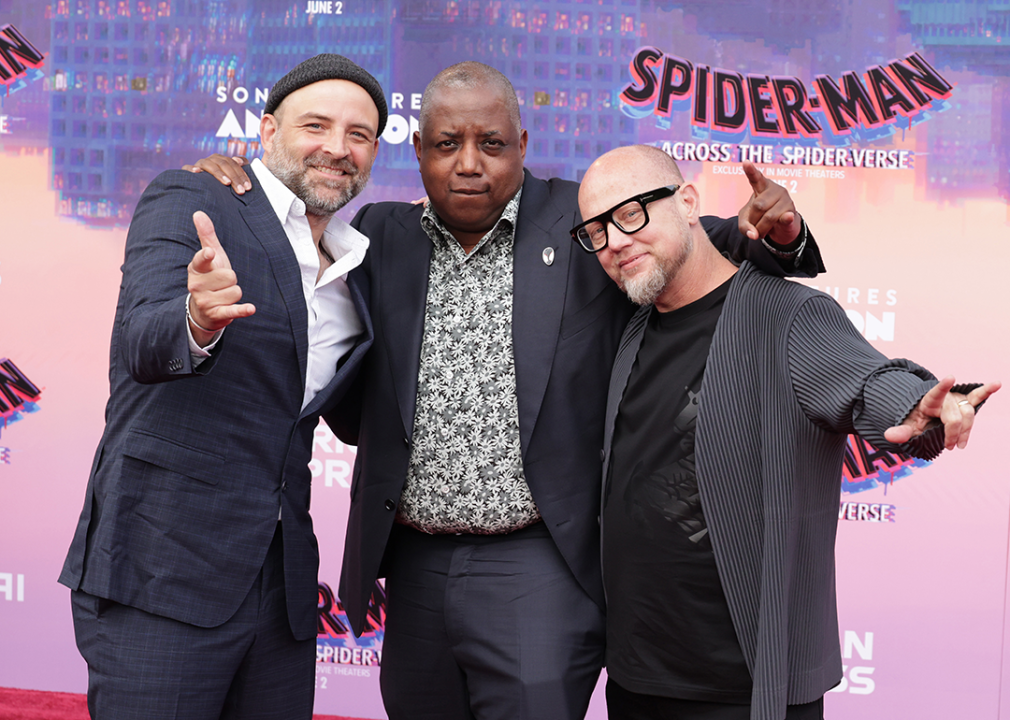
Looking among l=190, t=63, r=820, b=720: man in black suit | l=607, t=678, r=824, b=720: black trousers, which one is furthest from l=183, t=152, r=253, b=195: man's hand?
l=607, t=678, r=824, b=720: black trousers

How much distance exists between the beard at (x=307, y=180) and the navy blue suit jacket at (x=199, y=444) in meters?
0.17

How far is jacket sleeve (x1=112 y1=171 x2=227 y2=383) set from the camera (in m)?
1.58

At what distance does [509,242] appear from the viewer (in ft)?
7.41

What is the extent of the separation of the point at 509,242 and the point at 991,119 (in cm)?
234

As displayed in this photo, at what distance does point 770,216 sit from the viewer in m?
1.85

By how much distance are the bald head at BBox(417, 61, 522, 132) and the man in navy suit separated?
0.49m

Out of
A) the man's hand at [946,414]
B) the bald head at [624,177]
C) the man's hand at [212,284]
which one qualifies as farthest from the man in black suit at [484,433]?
the man's hand at [946,414]

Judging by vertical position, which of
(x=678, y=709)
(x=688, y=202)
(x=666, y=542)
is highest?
(x=688, y=202)

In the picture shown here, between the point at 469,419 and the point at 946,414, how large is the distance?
1.12m

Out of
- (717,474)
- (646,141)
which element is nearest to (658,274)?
(717,474)

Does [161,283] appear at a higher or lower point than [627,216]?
lower

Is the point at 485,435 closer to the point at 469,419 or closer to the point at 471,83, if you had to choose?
the point at 469,419

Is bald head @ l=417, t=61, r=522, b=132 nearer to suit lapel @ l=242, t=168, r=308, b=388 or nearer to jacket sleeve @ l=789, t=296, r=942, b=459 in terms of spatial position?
suit lapel @ l=242, t=168, r=308, b=388

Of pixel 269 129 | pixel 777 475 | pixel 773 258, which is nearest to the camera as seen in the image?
pixel 777 475
